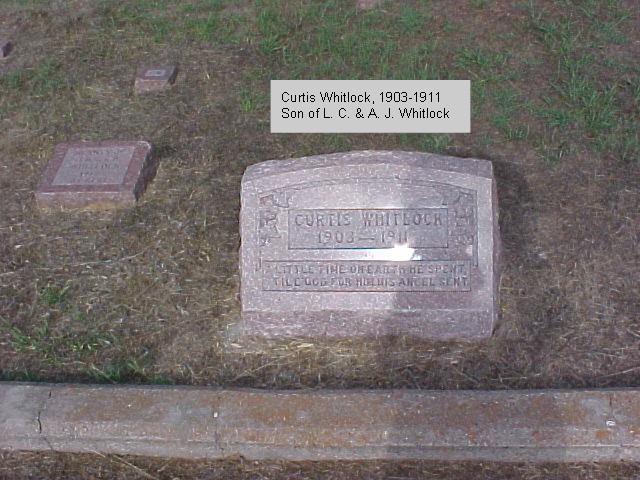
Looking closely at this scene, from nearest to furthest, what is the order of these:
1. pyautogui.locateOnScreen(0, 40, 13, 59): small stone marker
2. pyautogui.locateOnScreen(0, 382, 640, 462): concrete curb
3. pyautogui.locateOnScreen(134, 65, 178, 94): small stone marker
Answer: pyautogui.locateOnScreen(0, 382, 640, 462): concrete curb
pyautogui.locateOnScreen(134, 65, 178, 94): small stone marker
pyautogui.locateOnScreen(0, 40, 13, 59): small stone marker

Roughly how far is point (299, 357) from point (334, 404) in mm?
323

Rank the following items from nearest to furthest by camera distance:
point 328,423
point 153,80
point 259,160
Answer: point 328,423
point 259,160
point 153,80

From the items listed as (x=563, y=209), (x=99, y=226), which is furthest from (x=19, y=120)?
(x=563, y=209)

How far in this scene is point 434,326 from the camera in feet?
8.43

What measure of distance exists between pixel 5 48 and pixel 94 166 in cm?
185

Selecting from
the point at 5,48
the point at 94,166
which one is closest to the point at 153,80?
the point at 94,166

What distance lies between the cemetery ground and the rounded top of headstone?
0.53m

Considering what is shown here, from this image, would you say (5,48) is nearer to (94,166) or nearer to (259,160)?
(94,166)

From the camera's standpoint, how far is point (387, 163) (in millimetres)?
2498

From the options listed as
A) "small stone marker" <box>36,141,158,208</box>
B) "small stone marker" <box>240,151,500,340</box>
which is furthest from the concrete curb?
"small stone marker" <box>36,141,158,208</box>

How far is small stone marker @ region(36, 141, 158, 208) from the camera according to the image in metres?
3.26

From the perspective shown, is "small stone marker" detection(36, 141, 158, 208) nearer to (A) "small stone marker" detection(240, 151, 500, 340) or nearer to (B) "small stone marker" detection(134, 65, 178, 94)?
(B) "small stone marker" detection(134, 65, 178, 94)

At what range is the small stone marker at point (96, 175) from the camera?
326cm

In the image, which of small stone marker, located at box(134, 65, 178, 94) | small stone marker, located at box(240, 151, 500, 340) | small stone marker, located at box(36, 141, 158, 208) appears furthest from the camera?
small stone marker, located at box(134, 65, 178, 94)
